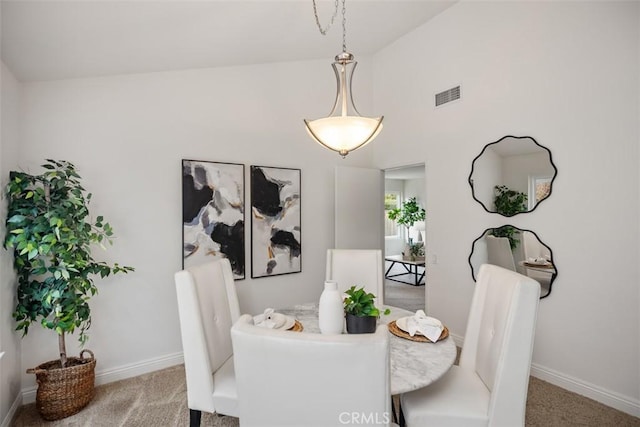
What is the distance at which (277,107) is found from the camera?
3.62 meters

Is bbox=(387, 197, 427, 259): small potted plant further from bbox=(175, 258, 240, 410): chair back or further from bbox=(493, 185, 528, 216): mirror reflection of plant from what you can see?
bbox=(175, 258, 240, 410): chair back

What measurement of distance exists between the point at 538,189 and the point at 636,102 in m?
0.82

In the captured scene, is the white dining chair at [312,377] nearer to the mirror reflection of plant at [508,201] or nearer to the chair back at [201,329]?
the chair back at [201,329]

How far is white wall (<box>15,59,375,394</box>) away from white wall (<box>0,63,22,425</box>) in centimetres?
14

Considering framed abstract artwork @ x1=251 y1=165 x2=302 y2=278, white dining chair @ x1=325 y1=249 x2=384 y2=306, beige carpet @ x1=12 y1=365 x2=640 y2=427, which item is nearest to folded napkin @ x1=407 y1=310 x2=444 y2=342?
white dining chair @ x1=325 y1=249 x2=384 y2=306

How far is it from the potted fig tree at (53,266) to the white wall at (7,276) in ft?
0.17

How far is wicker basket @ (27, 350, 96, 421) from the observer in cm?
213

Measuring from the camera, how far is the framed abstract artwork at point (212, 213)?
301 cm

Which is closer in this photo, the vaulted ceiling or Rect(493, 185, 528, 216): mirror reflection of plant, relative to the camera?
the vaulted ceiling

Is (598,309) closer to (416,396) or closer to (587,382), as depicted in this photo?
(587,382)

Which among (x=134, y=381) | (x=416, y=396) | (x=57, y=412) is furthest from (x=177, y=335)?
(x=416, y=396)

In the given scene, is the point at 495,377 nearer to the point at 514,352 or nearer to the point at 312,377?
the point at 514,352

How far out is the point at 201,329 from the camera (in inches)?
64.5

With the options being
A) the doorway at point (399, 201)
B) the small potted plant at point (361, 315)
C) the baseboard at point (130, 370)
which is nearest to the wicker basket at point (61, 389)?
the baseboard at point (130, 370)
